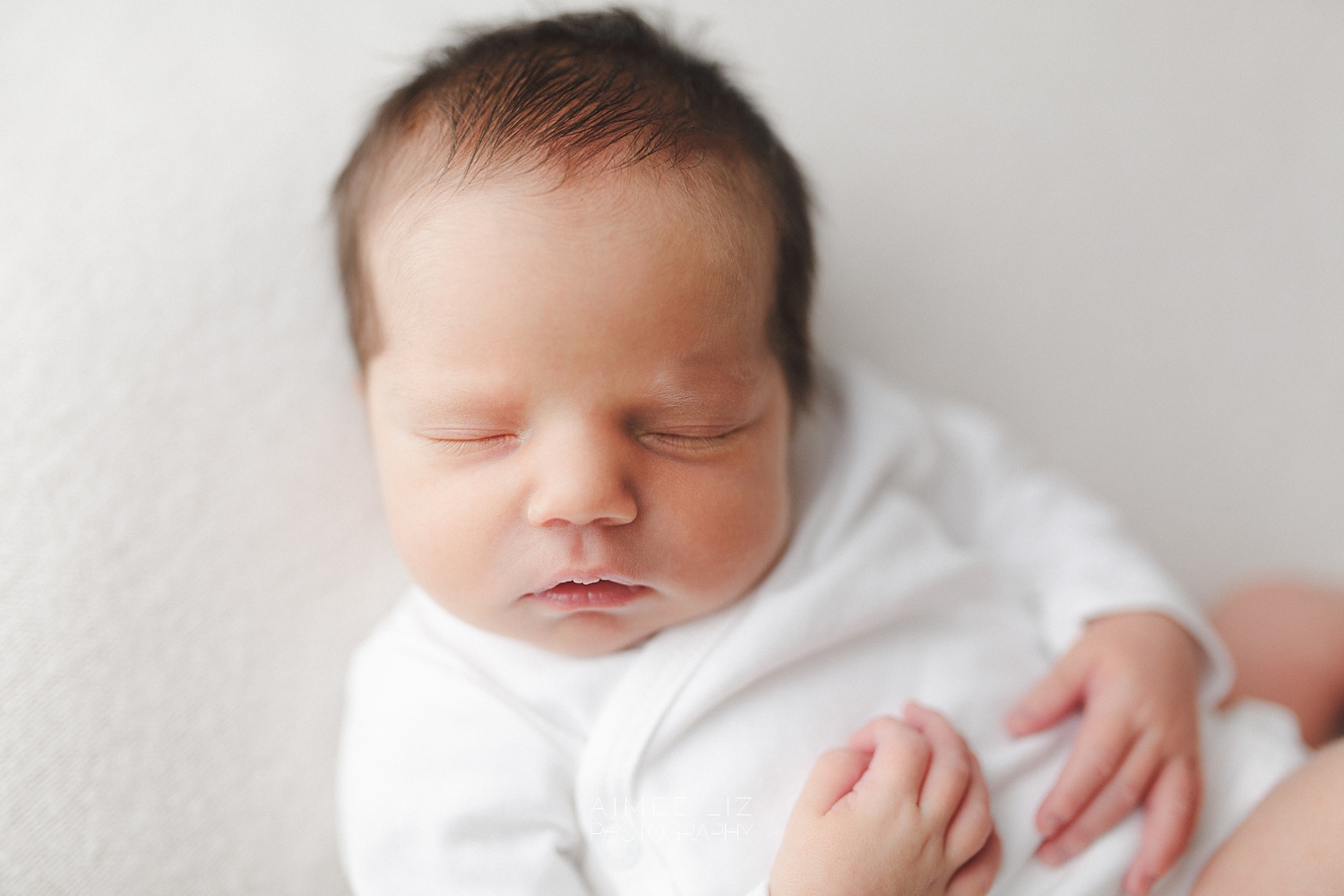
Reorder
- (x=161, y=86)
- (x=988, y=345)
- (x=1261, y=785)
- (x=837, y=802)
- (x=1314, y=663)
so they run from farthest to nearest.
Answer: (x=988, y=345), (x=1314, y=663), (x=161, y=86), (x=1261, y=785), (x=837, y=802)

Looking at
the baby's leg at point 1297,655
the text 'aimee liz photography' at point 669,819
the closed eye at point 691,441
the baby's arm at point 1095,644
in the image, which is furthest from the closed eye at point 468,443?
the baby's leg at point 1297,655

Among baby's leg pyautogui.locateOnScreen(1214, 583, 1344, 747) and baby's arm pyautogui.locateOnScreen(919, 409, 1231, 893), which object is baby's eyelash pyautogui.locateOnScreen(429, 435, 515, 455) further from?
baby's leg pyautogui.locateOnScreen(1214, 583, 1344, 747)

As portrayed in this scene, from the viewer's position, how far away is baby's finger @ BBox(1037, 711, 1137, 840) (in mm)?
930

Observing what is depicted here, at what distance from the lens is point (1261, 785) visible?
0.98 m

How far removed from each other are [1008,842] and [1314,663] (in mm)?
599

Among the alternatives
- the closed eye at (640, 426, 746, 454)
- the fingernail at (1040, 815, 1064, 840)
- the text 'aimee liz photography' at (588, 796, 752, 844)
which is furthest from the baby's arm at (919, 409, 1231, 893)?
the closed eye at (640, 426, 746, 454)

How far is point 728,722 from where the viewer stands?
0.95 metres

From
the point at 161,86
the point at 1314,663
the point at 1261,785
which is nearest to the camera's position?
the point at 1261,785

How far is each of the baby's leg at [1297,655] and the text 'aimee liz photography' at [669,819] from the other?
766 millimetres

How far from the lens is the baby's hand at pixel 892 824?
82 centimetres

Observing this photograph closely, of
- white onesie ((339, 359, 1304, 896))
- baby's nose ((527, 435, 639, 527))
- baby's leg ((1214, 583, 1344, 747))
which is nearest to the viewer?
baby's nose ((527, 435, 639, 527))

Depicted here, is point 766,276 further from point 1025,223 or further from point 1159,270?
point 1159,270

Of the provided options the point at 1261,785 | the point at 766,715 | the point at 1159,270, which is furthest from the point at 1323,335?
the point at 766,715

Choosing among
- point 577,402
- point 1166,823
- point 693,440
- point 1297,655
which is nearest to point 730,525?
point 693,440
